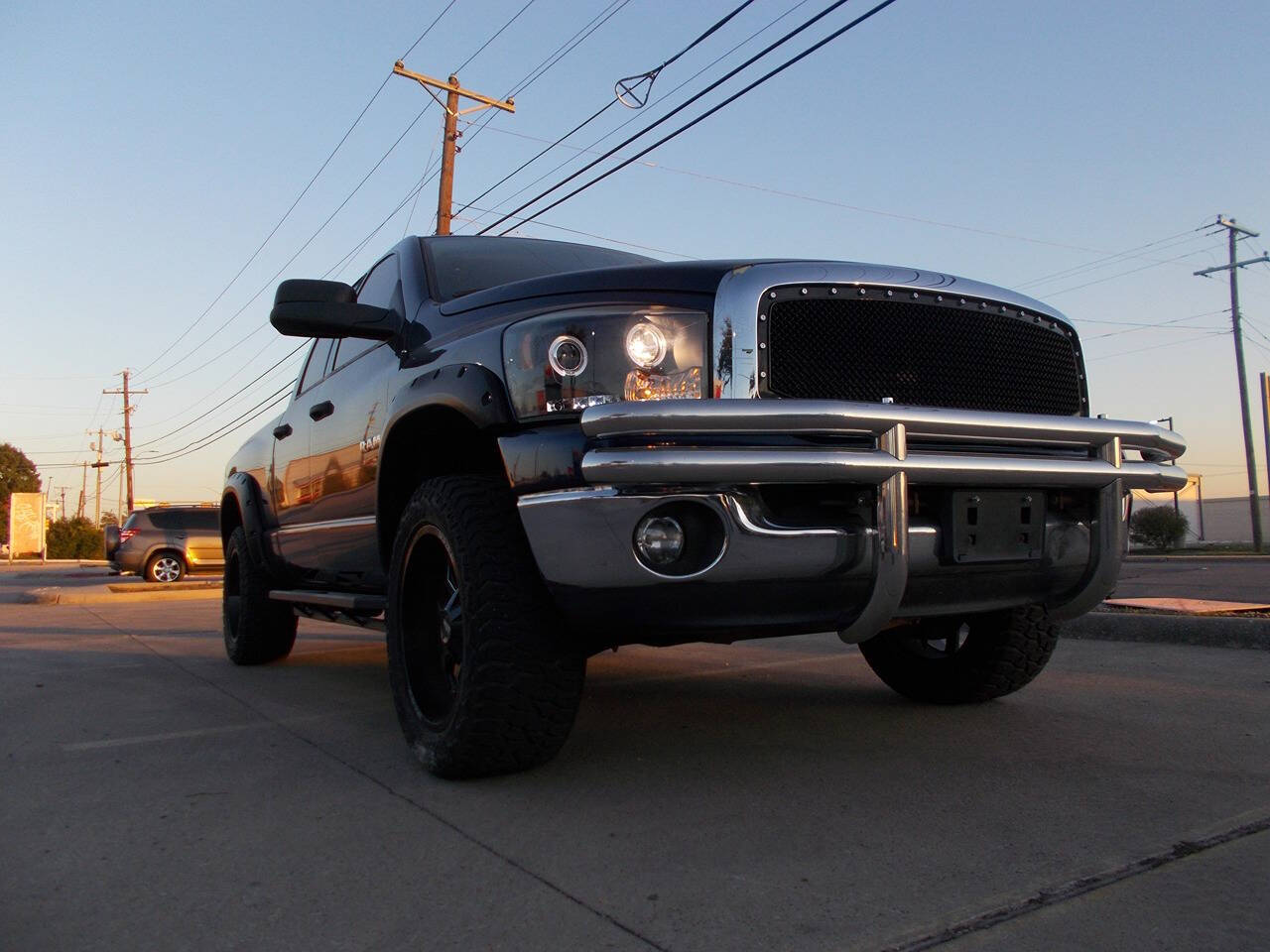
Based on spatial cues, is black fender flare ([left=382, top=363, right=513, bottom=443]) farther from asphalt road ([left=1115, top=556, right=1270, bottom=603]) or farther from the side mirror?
asphalt road ([left=1115, top=556, right=1270, bottom=603])

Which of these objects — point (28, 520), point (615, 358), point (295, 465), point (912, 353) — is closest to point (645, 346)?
point (615, 358)

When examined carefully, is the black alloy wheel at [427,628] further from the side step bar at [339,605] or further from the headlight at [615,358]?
the headlight at [615,358]

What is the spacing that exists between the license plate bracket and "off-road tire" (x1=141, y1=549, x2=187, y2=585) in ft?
66.8

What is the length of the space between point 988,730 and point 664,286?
2.04 meters

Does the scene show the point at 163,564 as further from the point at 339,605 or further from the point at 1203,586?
the point at 339,605

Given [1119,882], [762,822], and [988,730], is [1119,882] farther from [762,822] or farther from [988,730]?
[988,730]

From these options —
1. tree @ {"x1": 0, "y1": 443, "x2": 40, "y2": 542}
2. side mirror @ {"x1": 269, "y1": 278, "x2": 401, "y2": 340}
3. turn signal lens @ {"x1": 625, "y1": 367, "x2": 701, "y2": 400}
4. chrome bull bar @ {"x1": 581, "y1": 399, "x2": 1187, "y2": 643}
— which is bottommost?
chrome bull bar @ {"x1": 581, "y1": 399, "x2": 1187, "y2": 643}

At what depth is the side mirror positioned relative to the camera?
373 centimetres

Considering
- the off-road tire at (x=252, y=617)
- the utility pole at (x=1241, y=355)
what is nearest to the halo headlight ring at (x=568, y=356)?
the off-road tire at (x=252, y=617)

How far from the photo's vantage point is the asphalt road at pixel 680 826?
2115mm

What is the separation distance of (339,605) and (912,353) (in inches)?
97.8

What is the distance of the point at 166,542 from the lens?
68.6 ft

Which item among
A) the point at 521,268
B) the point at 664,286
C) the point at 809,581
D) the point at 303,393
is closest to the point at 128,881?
the point at 809,581

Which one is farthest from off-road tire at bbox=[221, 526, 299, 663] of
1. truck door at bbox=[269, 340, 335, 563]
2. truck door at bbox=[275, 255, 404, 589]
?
truck door at bbox=[275, 255, 404, 589]
